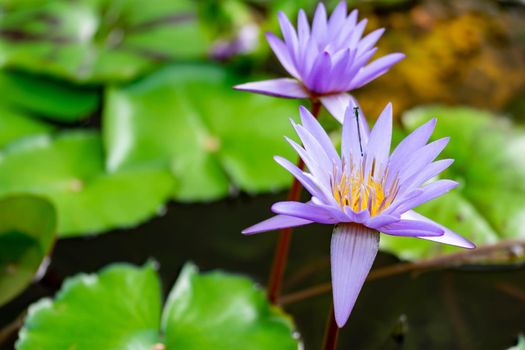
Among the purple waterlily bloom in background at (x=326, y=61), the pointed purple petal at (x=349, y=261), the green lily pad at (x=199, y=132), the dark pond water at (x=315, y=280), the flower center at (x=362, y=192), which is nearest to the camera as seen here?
the pointed purple petal at (x=349, y=261)

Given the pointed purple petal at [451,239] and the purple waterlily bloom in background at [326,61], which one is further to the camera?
the purple waterlily bloom in background at [326,61]

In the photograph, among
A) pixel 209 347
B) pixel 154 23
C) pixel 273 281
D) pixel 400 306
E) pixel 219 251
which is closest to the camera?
pixel 209 347

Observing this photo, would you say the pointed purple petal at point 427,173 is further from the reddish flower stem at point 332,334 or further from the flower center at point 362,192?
the reddish flower stem at point 332,334

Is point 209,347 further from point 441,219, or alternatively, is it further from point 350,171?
point 441,219

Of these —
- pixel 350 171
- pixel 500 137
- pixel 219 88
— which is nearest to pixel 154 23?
pixel 219 88

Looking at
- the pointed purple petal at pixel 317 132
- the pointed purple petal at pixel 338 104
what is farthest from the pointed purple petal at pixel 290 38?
the pointed purple petal at pixel 317 132

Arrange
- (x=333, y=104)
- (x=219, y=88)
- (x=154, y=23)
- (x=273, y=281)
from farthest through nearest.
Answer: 1. (x=154, y=23)
2. (x=219, y=88)
3. (x=273, y=281)
4. (x=333, y=104)

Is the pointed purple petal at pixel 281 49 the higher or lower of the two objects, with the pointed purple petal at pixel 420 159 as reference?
higher

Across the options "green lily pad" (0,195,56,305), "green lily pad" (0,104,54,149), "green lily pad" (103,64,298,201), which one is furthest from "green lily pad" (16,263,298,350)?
"green lily pad" (0,104,54,149)

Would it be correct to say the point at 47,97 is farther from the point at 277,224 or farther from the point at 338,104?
the point at 277,224
